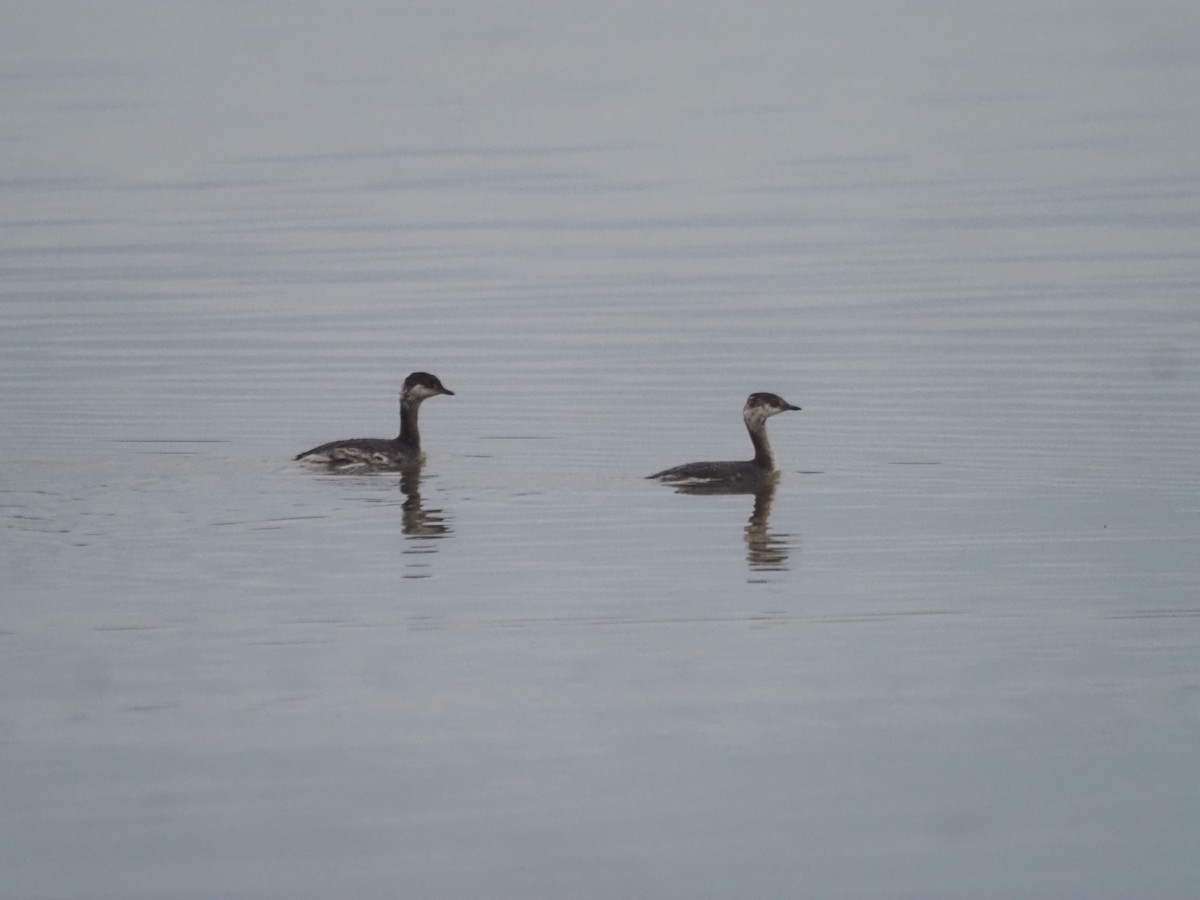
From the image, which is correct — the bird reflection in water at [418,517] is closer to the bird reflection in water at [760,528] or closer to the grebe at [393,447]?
the grebe at [393,447]

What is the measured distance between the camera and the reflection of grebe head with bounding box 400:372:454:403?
19312 millimetres

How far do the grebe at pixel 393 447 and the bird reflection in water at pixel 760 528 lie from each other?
2.26m

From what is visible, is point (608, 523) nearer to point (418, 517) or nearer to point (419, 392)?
point (418, 517)

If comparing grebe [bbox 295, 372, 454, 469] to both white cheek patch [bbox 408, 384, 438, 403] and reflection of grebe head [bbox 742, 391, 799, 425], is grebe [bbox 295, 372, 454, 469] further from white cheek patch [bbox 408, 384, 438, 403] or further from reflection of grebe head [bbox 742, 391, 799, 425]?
reflection of grebe head [bbox 742, 391, 799, 425]

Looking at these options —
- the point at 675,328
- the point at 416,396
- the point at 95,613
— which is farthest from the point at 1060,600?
the point at 675,328

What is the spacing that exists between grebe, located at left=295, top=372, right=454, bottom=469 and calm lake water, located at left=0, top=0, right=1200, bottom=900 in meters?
0.21

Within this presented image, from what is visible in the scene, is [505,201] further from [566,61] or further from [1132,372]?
[566,61]

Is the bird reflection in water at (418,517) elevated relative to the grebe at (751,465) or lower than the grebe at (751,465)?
lower

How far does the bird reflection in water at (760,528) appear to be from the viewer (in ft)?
46.2

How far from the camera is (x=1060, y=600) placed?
1278 cm

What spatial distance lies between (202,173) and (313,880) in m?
29.2

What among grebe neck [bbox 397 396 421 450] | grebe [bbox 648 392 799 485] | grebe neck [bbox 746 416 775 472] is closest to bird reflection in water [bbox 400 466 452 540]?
grebe neck [bbox 397 396 421 450]

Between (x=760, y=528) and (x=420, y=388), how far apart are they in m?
4.63

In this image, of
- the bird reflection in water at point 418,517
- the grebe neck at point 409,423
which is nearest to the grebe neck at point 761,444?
the bird reflection in water at point 418,517
